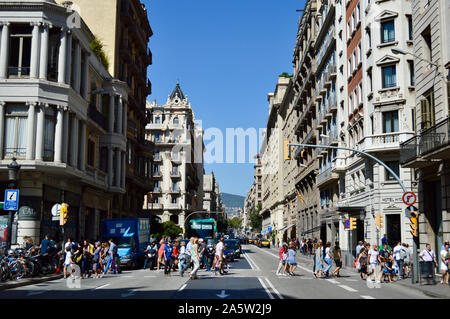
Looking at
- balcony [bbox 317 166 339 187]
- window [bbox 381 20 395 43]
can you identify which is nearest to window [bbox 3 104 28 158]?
window [bbox 381 20 395 43]

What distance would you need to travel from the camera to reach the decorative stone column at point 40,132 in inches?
1085

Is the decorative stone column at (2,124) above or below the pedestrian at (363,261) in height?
above

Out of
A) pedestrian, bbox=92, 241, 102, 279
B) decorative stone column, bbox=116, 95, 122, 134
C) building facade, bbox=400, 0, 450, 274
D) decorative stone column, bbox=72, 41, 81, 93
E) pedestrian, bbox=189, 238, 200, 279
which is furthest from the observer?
decorative stone column, bbox=116, 95, 122, 134

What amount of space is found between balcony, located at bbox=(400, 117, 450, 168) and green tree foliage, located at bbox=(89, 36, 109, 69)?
25066 millimetres

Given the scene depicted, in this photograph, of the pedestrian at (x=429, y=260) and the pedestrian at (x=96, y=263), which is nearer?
the pedestrian at (x=429, y=260)

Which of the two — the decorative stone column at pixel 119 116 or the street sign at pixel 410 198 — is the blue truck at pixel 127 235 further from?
the street sign at pixel 410 198

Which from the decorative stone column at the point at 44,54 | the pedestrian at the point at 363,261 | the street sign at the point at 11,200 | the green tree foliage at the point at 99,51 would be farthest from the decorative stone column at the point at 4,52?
the pedestrian at the point at 363,261

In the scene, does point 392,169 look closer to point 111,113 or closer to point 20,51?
point 111,113

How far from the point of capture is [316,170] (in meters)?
55.1

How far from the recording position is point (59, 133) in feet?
94.1

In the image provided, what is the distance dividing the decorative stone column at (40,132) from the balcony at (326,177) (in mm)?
25279

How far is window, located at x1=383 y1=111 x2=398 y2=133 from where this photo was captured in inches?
1280

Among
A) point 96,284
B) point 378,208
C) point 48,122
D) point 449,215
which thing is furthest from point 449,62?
point 48,122

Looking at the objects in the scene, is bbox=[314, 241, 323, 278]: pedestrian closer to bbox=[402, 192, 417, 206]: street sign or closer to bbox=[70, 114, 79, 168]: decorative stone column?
bbox=[402, 192, 417, 206]: street sign
